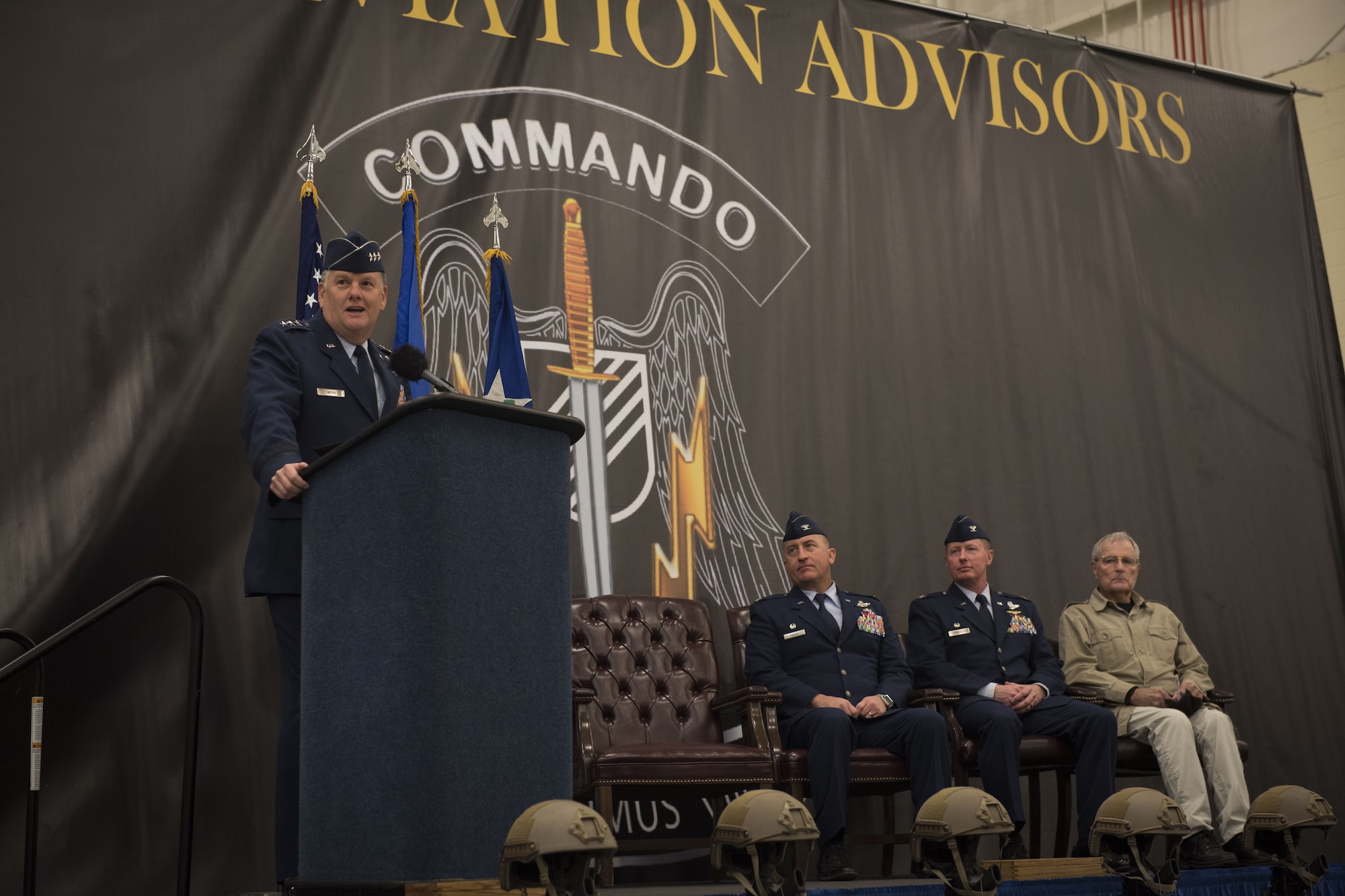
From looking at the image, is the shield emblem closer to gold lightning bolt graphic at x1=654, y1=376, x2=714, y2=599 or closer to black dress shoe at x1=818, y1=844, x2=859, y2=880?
gold lightning bolt graphic at x1=654, y1=376, x2=714, y2=599

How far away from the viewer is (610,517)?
4691 millimetres

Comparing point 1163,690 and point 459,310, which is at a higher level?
point 459,310

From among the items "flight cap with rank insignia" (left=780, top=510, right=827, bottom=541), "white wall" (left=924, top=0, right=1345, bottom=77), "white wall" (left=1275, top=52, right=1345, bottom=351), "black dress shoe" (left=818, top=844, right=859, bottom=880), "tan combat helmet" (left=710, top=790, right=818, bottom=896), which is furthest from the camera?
"white wall" (left=924, top=0, right=1345, bottom=77)

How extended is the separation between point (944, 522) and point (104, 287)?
3243 millimetres

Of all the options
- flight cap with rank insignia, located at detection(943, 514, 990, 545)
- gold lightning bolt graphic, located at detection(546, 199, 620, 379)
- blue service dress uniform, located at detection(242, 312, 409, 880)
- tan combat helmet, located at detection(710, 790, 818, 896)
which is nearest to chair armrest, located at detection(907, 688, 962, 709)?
flight cap with rank insignia, located at detection(943, 514, 990, 545)

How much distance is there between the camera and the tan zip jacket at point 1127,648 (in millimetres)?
4840

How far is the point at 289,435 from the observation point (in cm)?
271

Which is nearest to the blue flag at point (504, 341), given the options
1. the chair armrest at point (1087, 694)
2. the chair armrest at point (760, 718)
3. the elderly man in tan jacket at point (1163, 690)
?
the chair armrest at point (760, 718)

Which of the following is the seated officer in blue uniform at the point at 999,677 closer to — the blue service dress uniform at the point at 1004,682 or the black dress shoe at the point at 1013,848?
the blue service dress uniform at the point at 1004,682

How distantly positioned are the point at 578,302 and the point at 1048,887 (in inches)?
101

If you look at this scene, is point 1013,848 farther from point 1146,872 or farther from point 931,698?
point 1146,872

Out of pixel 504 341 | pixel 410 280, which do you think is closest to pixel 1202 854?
pixel 504 341

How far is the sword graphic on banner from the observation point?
15.2 feet

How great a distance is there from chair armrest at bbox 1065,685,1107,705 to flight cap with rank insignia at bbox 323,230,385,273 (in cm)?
300
